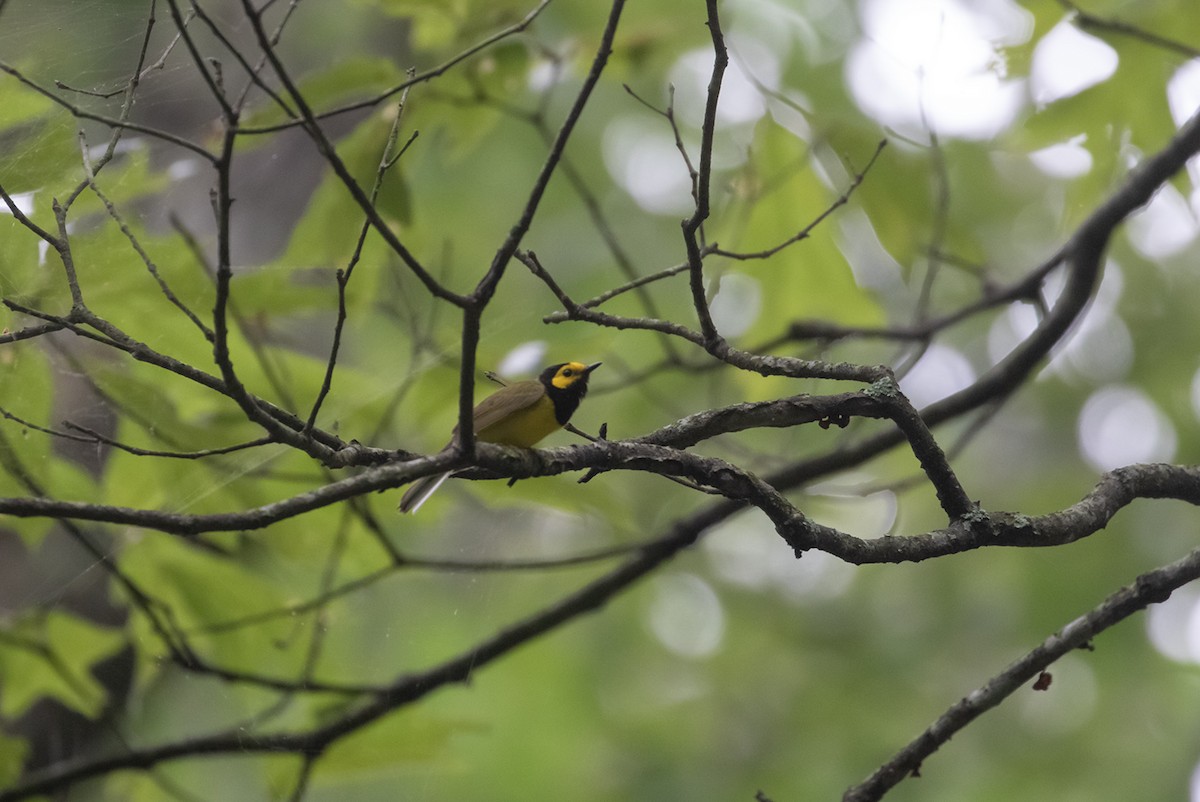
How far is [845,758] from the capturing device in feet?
20.0

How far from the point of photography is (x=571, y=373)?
343 centimetres

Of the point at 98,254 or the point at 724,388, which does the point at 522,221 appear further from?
the point at 724,388

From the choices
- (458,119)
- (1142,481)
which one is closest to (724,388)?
(458,119)

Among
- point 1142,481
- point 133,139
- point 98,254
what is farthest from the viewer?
point 133,139

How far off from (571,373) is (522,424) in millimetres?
524

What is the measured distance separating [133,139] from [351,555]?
1698 mm

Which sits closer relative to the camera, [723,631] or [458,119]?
[458,119]

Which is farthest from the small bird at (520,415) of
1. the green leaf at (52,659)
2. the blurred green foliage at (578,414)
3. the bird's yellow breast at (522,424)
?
the green leaf at (52,659)

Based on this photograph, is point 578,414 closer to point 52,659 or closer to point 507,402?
point 507,402

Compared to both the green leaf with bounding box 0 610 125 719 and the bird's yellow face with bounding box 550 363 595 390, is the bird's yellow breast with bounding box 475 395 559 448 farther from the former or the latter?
the green leaf with bounding box 0 610 125 719

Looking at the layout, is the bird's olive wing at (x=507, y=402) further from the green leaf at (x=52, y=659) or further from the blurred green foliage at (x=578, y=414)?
the green leaf at (x=52, y=659)

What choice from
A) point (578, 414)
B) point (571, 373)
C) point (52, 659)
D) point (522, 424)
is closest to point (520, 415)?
point (522, 424)

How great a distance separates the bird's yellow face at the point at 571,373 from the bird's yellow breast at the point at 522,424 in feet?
1.28

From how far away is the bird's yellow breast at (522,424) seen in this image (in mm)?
2934
